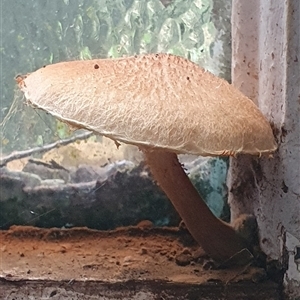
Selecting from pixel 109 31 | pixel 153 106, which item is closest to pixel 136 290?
pixel 153 106

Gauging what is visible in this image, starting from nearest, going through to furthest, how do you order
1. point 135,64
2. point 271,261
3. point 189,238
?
point 135,64
point 271,261
point 189,238

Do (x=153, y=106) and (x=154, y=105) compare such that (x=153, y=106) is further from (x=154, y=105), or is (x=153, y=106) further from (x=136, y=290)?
(x=136, y=290)

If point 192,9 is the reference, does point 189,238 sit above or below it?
below

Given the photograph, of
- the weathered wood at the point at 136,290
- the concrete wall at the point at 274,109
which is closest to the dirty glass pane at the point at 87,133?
the concrete wall at the point at 274,109

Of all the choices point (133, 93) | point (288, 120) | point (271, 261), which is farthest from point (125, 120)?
point (271, 261)

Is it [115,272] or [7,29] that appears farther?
[7,29]

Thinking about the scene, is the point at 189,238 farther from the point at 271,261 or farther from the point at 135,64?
the point at 135,64

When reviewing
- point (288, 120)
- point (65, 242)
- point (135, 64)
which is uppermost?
point (135, 64)
